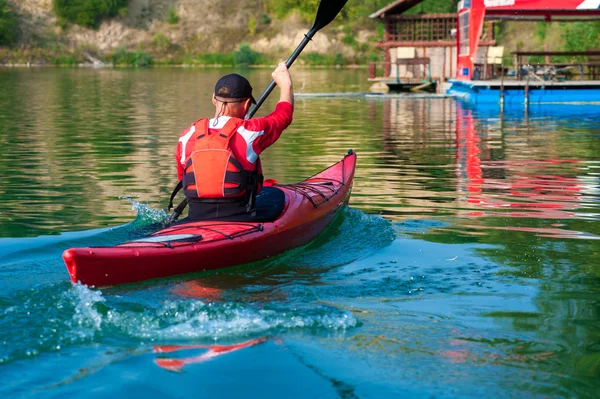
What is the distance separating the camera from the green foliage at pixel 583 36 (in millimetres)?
35531

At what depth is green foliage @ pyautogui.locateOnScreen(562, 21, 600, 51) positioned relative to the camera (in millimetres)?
35531

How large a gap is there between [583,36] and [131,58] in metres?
40.9

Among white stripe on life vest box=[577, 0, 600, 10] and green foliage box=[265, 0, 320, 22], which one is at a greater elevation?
green foliage box=[265, 0, 320, 22]

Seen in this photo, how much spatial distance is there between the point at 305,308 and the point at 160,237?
1361mm

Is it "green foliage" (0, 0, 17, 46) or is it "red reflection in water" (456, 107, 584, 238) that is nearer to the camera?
"red reflection in water" (456, 107, 584, 238)

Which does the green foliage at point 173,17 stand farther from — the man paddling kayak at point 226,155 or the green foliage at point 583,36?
the man paddling kayak at point 226,155

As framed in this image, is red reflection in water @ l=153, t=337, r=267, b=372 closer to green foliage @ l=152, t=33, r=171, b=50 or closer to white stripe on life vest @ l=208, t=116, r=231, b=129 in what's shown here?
white stripe on life vest @ l=208, t=116, r=231, b=129

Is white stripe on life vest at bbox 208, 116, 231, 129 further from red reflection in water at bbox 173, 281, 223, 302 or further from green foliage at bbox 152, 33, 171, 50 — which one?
green foliage at bbox 152, 33, 171, 50

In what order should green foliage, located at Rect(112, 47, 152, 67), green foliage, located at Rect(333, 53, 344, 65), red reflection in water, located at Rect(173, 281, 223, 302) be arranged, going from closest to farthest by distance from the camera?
red reflection in water, located at Rect(173, 281, 223, 302) < green foliage, located at Rect(333, 53, 344, 65) < green foliage, located at Rect(112, 47, 152, 67)

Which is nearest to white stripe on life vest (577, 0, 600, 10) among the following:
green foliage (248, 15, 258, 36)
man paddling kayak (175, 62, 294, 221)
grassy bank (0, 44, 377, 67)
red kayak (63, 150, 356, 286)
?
red kayak (63, 150, 356, 286)

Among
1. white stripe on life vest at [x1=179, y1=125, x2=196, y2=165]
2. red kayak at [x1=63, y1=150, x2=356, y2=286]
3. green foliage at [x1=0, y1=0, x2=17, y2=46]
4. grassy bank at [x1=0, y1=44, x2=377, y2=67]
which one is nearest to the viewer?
red kayak at [x1=63, y1=150, x2=356, y2=286]

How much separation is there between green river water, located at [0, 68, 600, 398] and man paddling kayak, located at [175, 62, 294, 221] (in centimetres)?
58

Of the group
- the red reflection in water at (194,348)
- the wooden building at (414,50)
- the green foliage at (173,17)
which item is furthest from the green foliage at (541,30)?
the red reflection in water at (194,348)

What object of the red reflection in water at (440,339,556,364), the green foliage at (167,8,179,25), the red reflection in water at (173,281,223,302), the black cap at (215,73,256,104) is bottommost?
the red reflection in water at (440,339,556,364)
